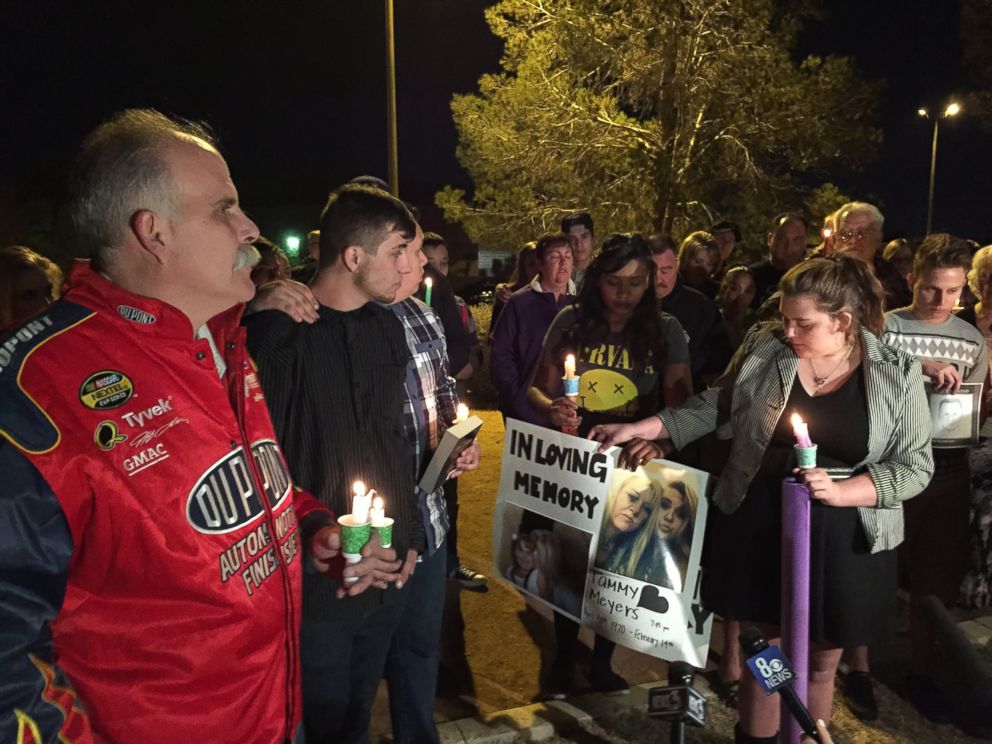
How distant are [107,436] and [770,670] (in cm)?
155

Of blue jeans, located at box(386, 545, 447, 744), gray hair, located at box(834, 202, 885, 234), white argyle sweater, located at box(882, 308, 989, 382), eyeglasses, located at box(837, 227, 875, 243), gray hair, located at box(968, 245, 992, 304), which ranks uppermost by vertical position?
gray hair, located at box(834, 202, 885, 234)

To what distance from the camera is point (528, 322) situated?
484cm

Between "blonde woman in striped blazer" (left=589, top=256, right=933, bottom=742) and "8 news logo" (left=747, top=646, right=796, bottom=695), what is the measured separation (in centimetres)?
92

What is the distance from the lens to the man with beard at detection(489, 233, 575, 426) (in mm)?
4715

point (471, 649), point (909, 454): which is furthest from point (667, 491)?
point (471, 649)

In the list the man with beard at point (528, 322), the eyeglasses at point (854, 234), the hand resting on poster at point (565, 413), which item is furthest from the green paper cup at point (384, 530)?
the eyeglasses at point (854, 234)

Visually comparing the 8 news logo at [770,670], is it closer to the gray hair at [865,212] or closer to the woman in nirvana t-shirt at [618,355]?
the woman in nirvana t-shirt at [618,355]

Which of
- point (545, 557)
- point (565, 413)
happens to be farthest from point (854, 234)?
point (545, 557)

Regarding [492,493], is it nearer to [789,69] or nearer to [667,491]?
[667,491]

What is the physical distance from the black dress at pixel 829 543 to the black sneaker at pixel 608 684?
41.7 inches

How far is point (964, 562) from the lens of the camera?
3.58 metres

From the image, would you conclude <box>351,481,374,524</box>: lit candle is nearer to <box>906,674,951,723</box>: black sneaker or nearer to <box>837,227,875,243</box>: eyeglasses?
<box>906,674,951,723</box>: black sneaker

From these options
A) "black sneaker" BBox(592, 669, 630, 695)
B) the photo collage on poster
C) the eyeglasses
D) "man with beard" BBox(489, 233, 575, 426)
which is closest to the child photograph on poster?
the photo collage on poster

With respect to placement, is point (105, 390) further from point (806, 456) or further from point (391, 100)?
point (391, 100)
